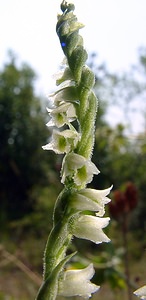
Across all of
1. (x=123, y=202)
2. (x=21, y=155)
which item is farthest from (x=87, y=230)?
(x=21, y=155)

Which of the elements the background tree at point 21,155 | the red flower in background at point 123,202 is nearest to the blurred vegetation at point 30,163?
the background tree at point 21,155

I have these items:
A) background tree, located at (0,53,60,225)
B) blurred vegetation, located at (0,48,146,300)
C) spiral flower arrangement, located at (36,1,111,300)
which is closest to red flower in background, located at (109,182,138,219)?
spiral flower arrangement, located at (36,1,111,300)

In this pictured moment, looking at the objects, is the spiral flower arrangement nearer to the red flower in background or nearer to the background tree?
the red flower in background

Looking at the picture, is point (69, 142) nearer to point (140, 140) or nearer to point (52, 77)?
point (52, 77)

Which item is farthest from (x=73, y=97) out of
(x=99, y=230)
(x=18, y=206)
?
(x=18, y=206)

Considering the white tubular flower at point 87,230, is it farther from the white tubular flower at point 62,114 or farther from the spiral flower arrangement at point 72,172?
the white tubular flower at point 62,114

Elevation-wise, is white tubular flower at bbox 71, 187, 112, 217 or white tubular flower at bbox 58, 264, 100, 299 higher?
white tubular flower at bbox 71, 187, 112, 217
